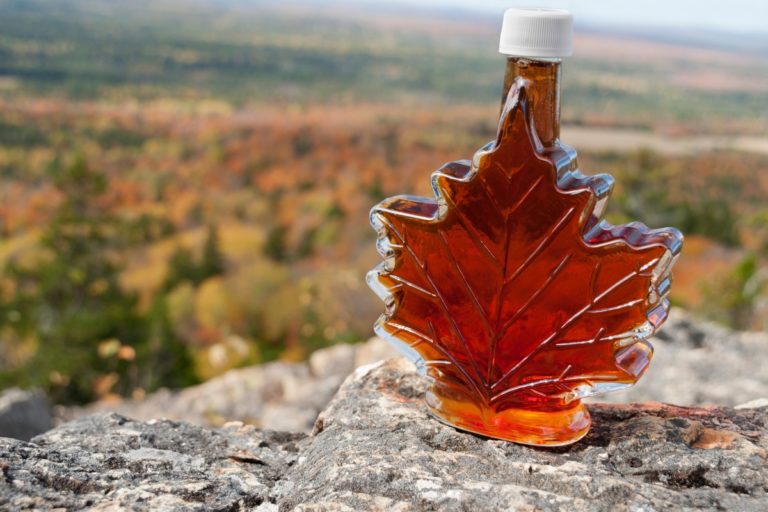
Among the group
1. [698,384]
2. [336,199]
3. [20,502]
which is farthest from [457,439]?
[336,199]

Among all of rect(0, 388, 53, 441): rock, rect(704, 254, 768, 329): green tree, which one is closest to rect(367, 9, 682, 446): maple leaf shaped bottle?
rect(0, 388, 53, 441): rock

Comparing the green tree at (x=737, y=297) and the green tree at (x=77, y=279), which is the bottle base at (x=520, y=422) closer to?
the green tree at (x=737, y=297)

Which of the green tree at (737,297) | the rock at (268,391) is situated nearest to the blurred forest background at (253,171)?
the green tree at (737,297)

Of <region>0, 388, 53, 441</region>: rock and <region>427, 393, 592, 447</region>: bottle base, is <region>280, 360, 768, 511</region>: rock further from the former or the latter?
<region>0, 388, 53, 441</region>: rock

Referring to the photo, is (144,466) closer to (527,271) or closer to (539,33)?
(527,271)

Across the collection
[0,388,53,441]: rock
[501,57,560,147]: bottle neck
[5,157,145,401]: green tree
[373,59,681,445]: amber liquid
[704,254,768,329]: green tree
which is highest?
[501,57,560,147]: bottle neck

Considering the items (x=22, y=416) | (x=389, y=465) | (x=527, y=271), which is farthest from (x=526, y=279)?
(x=22, y=416)
